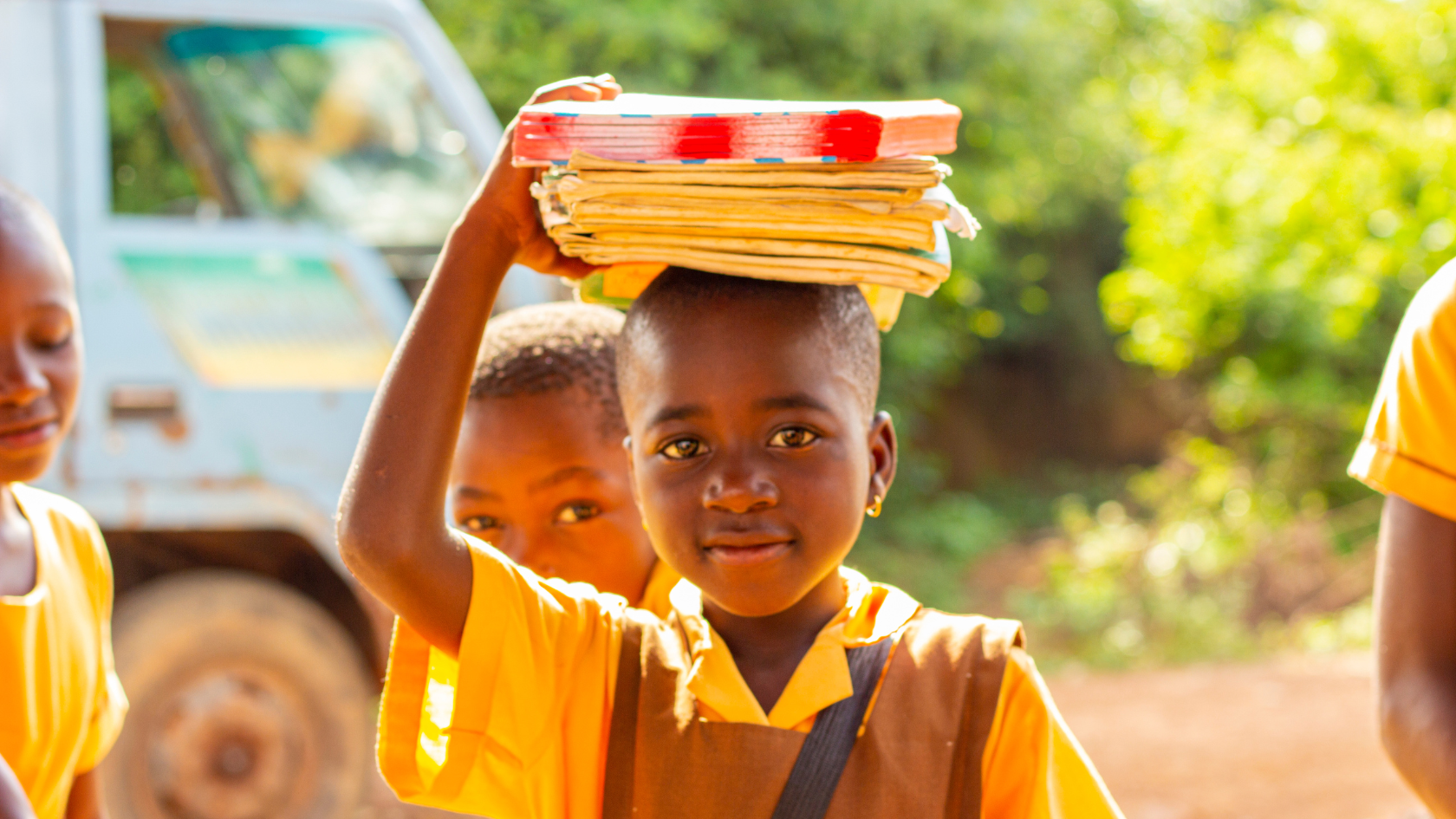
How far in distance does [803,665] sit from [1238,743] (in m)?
5.08

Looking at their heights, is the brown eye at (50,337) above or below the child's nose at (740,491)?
above

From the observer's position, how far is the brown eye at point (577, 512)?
194 cm

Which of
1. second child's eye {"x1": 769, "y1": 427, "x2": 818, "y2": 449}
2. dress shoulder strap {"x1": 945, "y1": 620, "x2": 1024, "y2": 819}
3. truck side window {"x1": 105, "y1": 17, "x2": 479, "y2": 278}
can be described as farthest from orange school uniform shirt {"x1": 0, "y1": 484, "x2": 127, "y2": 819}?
truck side window {"x1": 105, "y1": 17, "x2": 479, "y2": 278}

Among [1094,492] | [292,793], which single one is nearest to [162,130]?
[292,793]

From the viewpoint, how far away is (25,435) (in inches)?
72.6

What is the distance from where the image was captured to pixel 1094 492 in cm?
1423

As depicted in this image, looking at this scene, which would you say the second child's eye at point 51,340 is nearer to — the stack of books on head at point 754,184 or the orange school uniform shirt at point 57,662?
the orange school uniform shirt at point 57,662

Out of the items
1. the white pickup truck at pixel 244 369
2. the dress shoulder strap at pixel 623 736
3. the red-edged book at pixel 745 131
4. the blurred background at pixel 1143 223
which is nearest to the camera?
the red-edged book at pixel 745 131

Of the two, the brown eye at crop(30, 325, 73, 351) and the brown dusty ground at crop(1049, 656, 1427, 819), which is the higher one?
the brown eye at crop(30, 325, 73, 351)

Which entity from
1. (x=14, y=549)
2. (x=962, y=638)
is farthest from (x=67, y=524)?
(x=962, y=638)

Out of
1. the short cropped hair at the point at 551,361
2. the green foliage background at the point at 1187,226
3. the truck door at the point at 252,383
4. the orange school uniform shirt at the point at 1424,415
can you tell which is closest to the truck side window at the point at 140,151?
the green foliage background at the point at 1187,226

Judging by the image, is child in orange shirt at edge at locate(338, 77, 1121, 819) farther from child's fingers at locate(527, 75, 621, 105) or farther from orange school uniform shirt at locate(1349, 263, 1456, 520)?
orange school uniform shirt at locate(1349, 263, 1456, 520)

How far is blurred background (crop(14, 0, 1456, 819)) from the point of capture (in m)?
4.82

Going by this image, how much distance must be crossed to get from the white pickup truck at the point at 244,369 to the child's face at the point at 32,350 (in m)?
2.25
